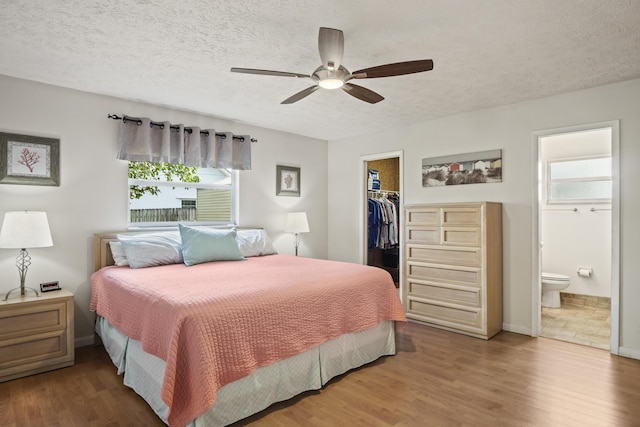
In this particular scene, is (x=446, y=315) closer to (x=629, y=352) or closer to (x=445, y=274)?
(x=445, y=274)

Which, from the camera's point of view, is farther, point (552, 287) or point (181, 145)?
point (552, 287)

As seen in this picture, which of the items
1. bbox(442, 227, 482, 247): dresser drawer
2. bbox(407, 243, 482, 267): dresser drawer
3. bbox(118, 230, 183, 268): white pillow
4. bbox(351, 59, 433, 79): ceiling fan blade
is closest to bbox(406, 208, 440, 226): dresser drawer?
bbox(442, 227, 482, 247): dresser drawer

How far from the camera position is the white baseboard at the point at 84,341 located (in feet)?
10.9

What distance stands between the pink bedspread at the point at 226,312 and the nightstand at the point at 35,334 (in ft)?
0.97

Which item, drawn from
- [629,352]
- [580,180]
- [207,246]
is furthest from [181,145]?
[580,180]

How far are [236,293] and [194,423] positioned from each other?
701 millimetres

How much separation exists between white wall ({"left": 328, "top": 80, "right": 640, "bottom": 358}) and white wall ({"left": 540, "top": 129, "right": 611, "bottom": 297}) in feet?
3.32

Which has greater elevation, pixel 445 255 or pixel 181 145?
pixel 181 145

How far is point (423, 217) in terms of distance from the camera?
13.2ft

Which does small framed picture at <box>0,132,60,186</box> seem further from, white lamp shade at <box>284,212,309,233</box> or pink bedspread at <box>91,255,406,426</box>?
white lamp shade at <box>284,212,309,233</box>

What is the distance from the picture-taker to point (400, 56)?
267cm

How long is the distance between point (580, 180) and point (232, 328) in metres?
4.90

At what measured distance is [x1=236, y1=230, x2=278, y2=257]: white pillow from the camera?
158 inches

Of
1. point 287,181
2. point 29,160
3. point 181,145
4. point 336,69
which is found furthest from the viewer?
point 287,181
